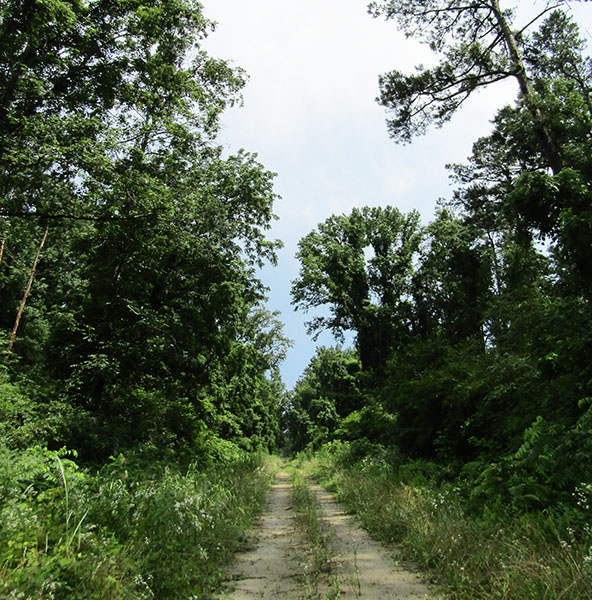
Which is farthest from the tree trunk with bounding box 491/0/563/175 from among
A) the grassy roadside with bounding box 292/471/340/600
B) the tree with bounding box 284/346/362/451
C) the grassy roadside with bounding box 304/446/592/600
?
the tree with bounding box 284/346/362/451

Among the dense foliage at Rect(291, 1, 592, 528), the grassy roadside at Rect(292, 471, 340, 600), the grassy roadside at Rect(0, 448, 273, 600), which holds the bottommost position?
the grassy roadside at Rect(292, 471, 340, 600)

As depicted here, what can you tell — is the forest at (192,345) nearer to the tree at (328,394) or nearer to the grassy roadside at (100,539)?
the grassy roadside at (100,539)

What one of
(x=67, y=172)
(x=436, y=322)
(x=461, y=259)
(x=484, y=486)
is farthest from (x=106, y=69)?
(x=436, y=322)

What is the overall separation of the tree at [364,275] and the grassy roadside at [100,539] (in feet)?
72.5

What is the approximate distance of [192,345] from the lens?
12.9 meters

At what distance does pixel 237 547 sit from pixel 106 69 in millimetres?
11012

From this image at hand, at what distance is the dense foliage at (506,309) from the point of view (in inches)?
242

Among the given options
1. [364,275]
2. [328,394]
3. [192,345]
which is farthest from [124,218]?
[328,394]

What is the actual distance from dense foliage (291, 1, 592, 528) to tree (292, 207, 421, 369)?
0.86 feet

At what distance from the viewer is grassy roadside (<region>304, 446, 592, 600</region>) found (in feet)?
10.2

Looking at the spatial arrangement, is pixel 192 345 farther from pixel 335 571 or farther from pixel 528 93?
pixel 528 93

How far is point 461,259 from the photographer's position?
2202cm

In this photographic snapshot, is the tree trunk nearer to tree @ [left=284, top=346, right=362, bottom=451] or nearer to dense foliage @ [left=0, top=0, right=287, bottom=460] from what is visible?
dense foliage @ [left=0, top=0, right=287, bottom=460]

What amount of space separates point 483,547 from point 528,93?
12.5 meters
